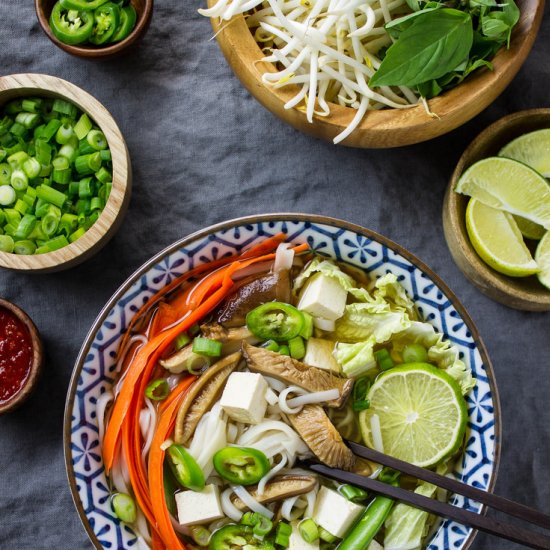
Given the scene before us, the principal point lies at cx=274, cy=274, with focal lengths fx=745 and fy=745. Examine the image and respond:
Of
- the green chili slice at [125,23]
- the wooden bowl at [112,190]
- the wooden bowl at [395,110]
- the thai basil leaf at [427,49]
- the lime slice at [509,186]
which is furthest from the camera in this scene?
the green chili slice at [125,23]

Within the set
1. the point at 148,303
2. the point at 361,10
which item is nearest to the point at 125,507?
the point at 148,303

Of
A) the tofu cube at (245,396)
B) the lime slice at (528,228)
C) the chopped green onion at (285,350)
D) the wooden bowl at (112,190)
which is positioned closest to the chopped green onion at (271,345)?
the chopped green onion at (285,350)

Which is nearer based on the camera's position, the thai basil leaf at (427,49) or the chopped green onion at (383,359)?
the thai basil leaf at (427,49)

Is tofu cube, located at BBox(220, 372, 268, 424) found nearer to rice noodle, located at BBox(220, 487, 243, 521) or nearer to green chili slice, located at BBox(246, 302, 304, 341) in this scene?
green chili slice, located at BBox(246, 302, 304, 341)

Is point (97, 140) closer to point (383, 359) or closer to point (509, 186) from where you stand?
point (383, 359)

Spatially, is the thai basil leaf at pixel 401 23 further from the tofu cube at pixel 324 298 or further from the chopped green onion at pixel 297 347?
the chopped green onion at pixel 297 347

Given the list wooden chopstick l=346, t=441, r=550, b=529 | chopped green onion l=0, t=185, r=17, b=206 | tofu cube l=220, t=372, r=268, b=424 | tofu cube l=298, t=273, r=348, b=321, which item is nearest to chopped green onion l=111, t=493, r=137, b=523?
tofu cube l=220, t=372, r=268, b=424

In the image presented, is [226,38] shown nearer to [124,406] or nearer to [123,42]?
[123,42]
